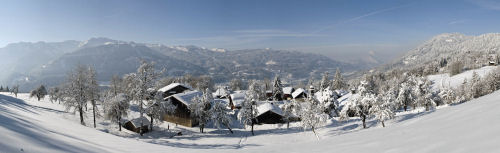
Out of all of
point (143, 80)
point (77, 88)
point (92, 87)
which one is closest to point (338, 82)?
point (143, 80)

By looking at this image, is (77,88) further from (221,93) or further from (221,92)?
(221,92)

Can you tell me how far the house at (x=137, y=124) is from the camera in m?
36.8

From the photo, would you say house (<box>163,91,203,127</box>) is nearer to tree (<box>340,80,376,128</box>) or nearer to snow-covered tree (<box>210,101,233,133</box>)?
snow-covered tree (<box>210,101,233,133</box>)

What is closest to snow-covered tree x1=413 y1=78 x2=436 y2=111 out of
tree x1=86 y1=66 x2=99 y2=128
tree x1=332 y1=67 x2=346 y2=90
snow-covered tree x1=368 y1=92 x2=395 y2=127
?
snow-covered tree x1=368 y1=92 x2=395 y2=127

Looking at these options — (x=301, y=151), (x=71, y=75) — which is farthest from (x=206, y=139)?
(x=301, y=151)

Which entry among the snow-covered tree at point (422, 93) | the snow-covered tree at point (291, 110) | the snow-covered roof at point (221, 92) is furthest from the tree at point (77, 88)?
the snow-covered tree at point (422, 93)

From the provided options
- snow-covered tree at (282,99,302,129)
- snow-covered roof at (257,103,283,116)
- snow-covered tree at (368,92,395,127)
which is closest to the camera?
snow-covered tree at (368,92,395,127)

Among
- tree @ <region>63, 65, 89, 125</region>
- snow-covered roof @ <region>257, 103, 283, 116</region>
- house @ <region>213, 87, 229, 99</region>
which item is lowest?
house @ <region>213, 87, 229, 99</region>

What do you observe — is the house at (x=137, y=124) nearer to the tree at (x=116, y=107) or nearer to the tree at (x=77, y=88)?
the tree at (x=116, y=107)

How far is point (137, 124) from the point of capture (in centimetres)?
3716

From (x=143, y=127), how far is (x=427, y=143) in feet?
133

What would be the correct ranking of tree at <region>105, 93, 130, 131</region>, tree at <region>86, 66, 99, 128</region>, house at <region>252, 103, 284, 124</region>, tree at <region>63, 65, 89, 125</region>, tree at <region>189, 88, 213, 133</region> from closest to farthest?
tree at <region>63, 65, 89, 125</region> → tree at <region>105, 93, 130, 131</region> → tree at <region>86, 66, 99, 128</region> → tree at <region>189, 88, 213, 133</region> → house at <region>252, 103, 284, 124</region>

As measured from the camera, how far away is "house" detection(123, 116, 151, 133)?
36750mm

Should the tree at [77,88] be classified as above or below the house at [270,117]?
above
